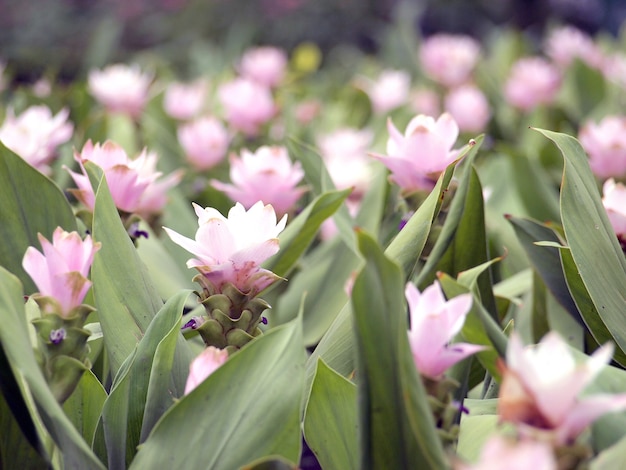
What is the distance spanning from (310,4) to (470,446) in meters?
7.99

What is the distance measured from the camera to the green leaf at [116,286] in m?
1.06

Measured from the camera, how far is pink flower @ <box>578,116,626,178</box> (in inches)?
71.3

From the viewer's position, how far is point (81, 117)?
115 inches

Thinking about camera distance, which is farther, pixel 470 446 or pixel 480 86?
pixel 480 86

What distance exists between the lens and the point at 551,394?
2.22 feet

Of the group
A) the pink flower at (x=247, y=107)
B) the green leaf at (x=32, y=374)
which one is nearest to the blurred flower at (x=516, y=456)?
the green leaf at (x=32, y=374)

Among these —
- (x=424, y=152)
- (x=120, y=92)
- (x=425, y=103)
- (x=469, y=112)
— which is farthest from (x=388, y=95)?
(x=424, y=152)

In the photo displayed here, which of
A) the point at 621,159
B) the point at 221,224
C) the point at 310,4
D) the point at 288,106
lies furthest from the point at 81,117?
the point at 310,4

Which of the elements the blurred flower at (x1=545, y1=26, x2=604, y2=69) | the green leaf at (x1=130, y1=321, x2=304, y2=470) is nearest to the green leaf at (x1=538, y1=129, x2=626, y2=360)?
the green leaf at (x1=130, y1=321, x2=304, y2=470)

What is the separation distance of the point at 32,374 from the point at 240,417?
0.21 metres

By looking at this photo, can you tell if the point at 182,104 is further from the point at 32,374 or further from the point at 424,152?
the point at 32,374

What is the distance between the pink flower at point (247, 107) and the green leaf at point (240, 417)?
1.83m

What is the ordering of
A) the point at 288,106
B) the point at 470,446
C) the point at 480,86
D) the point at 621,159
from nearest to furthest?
1. the point at 470,446
2. the point at 621,159
3. the point at 288,106
4. the point at 480,86

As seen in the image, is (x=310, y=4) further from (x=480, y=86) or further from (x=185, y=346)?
(x=185, y=346)
